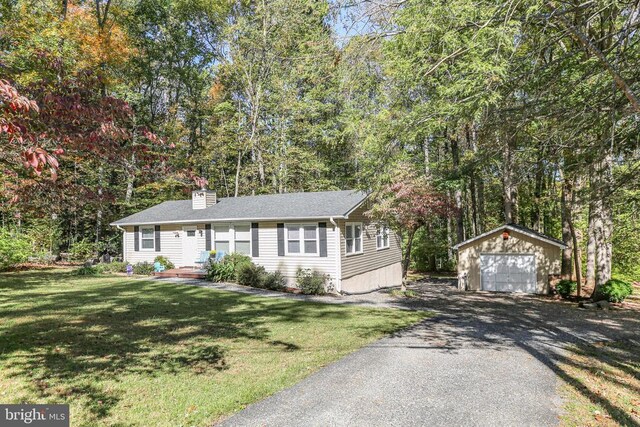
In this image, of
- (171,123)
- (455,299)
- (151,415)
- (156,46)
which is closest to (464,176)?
(455,299)

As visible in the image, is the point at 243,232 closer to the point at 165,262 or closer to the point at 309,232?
the point at 309,232

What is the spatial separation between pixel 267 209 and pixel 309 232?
2.50 meters

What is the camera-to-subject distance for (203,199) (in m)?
19.3

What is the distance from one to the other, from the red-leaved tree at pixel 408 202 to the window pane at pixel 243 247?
6105 millimetres

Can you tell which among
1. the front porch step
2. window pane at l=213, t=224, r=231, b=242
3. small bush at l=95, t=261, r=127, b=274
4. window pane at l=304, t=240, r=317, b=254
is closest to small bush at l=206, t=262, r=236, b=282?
the front porch step

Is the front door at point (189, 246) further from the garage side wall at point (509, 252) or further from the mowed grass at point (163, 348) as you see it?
the garage side wall at point (509, 252)

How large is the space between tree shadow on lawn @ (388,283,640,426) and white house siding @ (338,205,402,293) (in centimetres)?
330

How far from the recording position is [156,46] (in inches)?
1028

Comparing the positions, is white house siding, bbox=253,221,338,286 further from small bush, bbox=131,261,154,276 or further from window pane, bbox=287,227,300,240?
small bush, bbox=131,261,154,276

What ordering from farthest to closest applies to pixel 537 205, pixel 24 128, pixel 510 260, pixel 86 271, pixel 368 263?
pixel 537 205, pixel 86 271, pixel 368 263, pixel 510 260, pixel 24 128

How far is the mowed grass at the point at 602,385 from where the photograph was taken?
448 cm

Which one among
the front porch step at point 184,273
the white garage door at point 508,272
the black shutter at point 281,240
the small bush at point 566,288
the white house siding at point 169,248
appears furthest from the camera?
the white house siding at point 169,248

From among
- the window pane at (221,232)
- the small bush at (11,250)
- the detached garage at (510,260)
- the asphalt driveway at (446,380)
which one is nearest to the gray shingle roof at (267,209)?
the window pane at (221,232)

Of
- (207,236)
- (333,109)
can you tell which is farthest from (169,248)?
(333,109)
